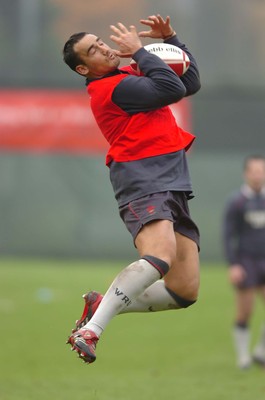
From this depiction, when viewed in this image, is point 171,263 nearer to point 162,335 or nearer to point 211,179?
point 162,335

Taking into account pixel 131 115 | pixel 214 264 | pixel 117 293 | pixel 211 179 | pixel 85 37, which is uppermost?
pixel 85 37

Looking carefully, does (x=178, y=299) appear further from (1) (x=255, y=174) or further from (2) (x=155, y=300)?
(1) (x=255, y=174)

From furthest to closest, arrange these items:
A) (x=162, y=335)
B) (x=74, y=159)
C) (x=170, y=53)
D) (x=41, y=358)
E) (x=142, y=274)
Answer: (x=74, y=159), (x=162, y=335), (x=41, y=358), (x=170, y=53), (x=142, y=274)

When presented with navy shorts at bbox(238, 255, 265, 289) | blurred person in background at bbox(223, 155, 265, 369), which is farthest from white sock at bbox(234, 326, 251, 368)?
navy shorts at bbox(238, 255, 265, 289)

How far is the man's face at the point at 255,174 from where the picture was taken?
1206cm

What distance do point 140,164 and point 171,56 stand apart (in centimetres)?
82

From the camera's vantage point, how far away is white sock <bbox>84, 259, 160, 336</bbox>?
6.55 meters

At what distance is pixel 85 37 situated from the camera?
6918mm

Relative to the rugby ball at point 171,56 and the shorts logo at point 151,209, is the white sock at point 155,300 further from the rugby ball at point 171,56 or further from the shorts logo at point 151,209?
the rugby ball at point 171,56

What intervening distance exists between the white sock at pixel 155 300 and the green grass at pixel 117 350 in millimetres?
726

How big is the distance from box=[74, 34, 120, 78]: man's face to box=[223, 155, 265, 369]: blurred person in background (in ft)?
17.7

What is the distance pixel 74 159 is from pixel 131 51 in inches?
554

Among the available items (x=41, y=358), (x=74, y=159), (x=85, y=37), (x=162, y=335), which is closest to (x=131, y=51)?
(x=85, y=37)

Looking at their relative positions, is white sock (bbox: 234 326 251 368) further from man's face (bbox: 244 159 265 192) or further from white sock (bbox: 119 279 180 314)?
white sock (bbox: 119 279 180 314)
